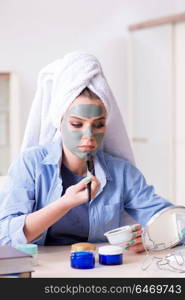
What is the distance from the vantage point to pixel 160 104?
15.3 ft

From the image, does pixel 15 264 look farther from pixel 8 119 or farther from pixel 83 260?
pixel 8 119

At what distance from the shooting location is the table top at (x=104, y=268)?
1390 mm

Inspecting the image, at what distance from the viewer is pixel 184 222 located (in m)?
1.64

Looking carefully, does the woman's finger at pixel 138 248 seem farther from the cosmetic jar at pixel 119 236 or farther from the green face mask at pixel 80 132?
the green face mask at pixel 80 132

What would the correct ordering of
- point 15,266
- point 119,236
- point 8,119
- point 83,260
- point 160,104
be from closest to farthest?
point 15,266 < point 83,260 < point 119,236 < point 8,119 < point 160,104

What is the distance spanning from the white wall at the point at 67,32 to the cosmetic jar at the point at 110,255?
3.25m

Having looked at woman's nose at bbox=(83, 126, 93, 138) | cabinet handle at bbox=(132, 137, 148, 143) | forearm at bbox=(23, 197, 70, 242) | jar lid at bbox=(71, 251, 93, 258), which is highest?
woman's nose at bbox=(83, 126, 93, 138)

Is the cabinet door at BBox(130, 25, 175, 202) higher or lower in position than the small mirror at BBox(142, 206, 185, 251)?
higher

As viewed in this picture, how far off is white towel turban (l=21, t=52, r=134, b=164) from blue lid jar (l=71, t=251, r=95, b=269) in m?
0.51

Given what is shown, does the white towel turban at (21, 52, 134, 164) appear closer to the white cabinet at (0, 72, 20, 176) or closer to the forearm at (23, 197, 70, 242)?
the forearm at (23, 197, 70, 242)

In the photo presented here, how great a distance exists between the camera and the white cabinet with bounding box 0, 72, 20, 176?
177 inches

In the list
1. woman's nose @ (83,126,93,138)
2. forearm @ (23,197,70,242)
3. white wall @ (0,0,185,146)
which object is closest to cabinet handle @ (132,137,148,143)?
white wall @ (0,0,185,146)

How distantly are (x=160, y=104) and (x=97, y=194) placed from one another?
2.96 metres

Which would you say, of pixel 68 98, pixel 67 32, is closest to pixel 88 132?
pixel 68 98
